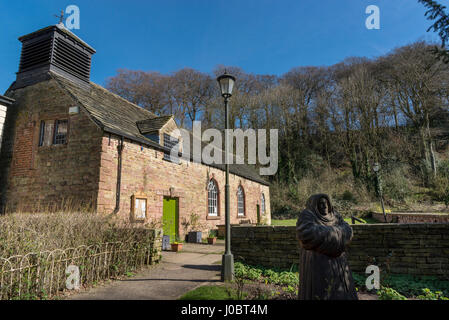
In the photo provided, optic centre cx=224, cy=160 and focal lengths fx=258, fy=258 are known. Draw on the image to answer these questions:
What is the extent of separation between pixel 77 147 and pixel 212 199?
926cm

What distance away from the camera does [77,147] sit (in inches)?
397

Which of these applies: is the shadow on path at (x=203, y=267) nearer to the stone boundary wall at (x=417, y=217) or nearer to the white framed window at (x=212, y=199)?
the white framed window at (x=212, y=199)

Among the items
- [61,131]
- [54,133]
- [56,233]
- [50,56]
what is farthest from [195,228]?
[50,56]

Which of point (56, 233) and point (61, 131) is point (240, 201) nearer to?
point (61, 131)

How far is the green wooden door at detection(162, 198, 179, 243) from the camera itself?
12.6 metres

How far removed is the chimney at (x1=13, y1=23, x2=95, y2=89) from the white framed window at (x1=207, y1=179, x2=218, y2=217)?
9.27 m

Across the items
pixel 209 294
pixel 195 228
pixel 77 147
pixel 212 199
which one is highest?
pixel 77 147

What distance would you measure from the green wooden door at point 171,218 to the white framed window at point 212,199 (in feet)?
12.0

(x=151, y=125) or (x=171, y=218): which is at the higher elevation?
(x=151, y=125)

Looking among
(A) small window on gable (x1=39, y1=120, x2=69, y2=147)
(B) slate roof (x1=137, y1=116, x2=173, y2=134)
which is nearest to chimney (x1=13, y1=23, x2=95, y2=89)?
(A) small window on gable (x1=39, y1=120, x2=69, y2=147)

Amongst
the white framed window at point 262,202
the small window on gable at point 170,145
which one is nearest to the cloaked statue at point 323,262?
the small window on gable at point 170,145

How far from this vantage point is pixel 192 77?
35.2 metres
